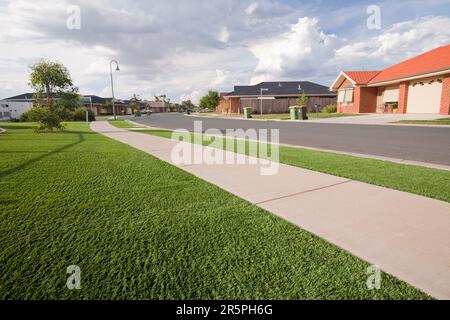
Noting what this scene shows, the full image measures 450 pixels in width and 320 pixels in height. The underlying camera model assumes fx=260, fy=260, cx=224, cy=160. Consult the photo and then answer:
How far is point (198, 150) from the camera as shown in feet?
27.3

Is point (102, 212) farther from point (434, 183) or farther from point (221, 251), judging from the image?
point (434, 183)

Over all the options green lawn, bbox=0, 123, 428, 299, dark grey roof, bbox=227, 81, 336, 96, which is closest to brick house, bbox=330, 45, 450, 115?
dark grey roof, bbox=227, 81, 336, 96

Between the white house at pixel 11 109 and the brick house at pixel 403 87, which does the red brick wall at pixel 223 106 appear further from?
the white house at pixel 11 109

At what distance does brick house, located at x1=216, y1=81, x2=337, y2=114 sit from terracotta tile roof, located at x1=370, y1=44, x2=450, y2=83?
63.9 ft

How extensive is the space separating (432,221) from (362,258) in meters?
1.37

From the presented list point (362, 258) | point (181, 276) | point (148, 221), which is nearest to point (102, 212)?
point (148, 221)

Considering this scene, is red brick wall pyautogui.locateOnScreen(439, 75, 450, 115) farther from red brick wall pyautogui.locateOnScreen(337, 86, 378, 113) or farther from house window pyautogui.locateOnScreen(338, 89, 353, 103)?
house window pyautogui.locateOnScreen(338, 89, 353, 103)

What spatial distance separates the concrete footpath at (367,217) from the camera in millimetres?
2242

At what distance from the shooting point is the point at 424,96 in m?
24.7

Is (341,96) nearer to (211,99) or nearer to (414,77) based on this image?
(414,77)

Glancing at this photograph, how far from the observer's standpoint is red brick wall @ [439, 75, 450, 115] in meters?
21.8

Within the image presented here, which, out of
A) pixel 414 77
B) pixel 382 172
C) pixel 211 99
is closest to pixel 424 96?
pixel 414 77

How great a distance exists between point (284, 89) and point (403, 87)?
96.0 feet

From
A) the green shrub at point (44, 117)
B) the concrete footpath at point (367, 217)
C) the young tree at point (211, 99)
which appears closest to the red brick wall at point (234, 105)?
the young tree at point (211, 99)
